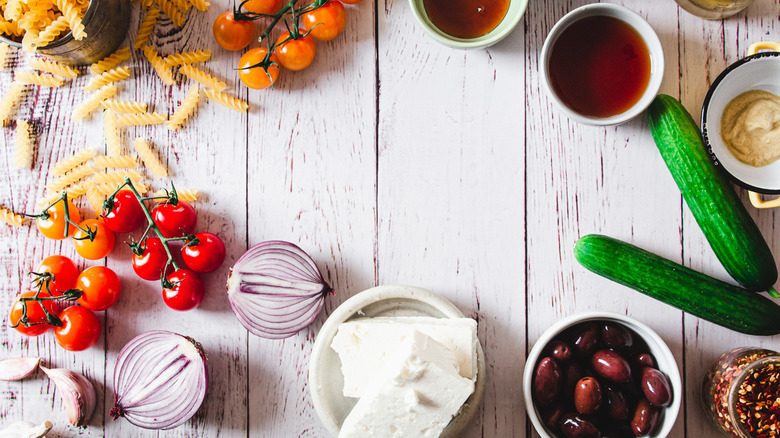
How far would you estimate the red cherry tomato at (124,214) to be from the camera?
108cm

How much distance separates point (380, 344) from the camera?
3.22 feet

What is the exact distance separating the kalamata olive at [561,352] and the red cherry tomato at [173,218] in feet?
2.43

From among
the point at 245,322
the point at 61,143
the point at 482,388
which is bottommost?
the point at 482,388

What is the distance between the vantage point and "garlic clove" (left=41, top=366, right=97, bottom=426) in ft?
3.56

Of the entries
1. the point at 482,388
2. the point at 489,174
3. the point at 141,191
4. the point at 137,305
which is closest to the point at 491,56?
the point at 489,174

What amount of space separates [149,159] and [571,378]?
926mm

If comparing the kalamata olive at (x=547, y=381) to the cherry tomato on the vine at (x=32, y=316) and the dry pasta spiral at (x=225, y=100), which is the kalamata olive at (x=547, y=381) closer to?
the dry pasta spiral at (x=225, y=100)

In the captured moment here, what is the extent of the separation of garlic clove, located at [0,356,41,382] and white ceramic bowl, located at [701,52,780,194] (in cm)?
141

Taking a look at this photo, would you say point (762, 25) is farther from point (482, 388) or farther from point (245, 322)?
point (245, 322)

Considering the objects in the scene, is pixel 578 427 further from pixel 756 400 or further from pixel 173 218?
pixel 173 218

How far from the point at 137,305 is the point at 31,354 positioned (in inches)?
9.6

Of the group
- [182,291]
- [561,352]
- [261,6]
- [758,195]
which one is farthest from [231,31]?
[758,195]

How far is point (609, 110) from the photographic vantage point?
3.56ft

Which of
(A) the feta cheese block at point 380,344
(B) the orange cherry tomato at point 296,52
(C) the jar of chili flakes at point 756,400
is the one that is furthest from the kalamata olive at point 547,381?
(B) the orange cherry tomato at point 296,52
